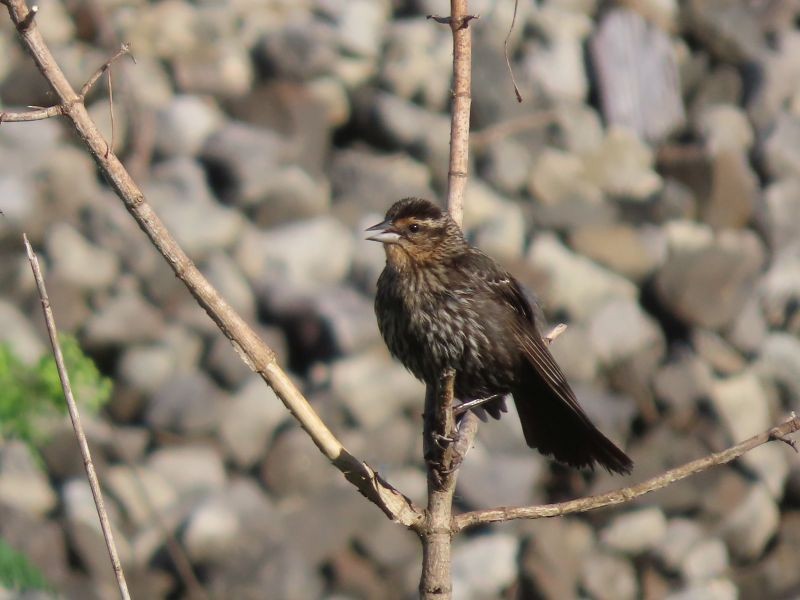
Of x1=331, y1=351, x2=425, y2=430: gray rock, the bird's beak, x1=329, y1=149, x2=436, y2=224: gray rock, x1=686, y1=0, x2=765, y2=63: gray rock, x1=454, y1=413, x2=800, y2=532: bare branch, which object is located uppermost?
x1=686, y1=0, x2=765, y2=63: gray rock

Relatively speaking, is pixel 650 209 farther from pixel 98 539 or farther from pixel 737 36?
pixel 98 539

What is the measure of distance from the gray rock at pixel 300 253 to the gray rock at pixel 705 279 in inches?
82.0

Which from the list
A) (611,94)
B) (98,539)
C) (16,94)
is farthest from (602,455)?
(611,94)

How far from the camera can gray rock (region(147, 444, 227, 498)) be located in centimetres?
727

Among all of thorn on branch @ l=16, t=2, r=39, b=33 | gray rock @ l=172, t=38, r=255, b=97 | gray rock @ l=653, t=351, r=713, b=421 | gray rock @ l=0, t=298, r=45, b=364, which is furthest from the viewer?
gray rock @ l=172, t=38, r=255, b=97

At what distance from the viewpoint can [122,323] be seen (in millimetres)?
7605

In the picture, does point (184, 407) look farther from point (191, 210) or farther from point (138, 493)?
point (191, 210)

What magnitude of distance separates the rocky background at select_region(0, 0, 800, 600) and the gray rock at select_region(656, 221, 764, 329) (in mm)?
18

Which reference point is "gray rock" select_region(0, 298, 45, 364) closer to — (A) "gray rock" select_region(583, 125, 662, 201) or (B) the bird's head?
(B) the bird's head

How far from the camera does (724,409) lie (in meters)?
8.31

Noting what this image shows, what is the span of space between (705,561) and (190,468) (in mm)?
3018

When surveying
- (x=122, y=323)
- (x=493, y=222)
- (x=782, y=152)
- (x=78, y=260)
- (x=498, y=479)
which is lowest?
(x=498, y=479)

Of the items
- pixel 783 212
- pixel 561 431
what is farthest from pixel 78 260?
pixel 783 212

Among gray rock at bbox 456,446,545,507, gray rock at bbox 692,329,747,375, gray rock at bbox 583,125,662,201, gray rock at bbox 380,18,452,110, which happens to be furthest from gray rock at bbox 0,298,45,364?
gray rock at bbox 692,329,747,375
